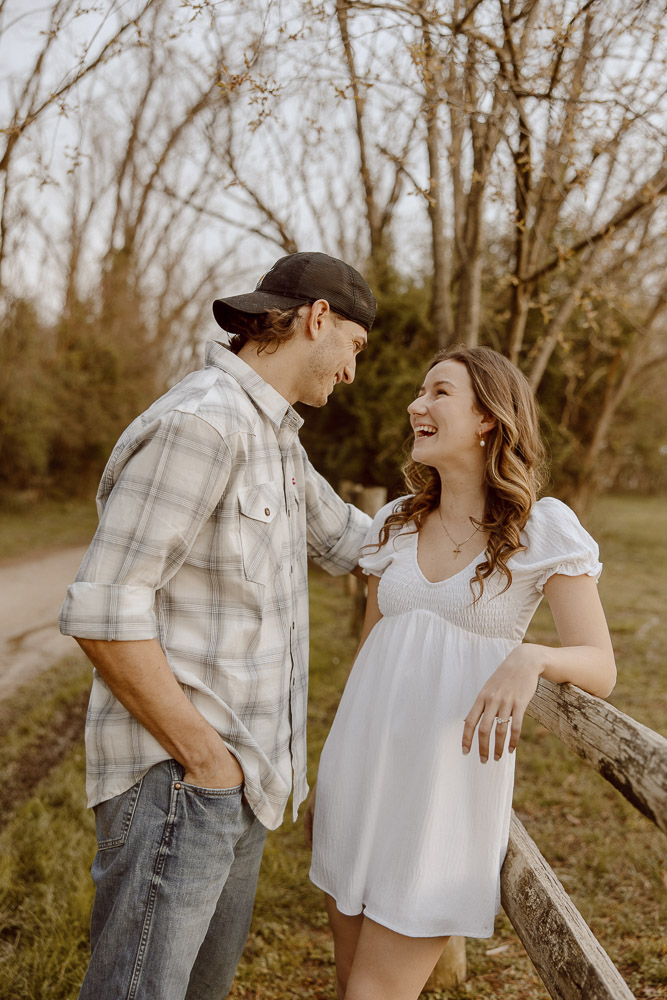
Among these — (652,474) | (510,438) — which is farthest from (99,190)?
(652,474)

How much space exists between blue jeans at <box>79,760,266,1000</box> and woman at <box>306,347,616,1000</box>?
0.38 metres

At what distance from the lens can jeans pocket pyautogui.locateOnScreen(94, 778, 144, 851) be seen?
1.76 metres

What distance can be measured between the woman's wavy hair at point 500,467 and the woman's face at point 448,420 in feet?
0.10

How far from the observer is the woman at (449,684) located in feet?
6.05


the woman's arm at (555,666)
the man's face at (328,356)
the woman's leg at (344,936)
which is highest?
the man's face at (328,356)

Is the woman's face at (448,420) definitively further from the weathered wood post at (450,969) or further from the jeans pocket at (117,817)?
the weathered wood post at (450,969)

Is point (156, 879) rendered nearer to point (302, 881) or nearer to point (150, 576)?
point (150, 576)

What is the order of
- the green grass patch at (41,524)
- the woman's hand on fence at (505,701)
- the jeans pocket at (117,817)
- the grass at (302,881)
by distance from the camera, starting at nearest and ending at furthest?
1. the woman's hand on fence at (505,701)
2. the jeans pocket at (117,817)
3. the grass at (302,881)
4. the green grass patch at (41,524)

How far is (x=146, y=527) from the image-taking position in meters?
1.70

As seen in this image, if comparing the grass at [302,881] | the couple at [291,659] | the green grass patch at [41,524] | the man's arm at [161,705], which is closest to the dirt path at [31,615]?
the grass at [302,881]

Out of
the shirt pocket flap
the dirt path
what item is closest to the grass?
the dirt path

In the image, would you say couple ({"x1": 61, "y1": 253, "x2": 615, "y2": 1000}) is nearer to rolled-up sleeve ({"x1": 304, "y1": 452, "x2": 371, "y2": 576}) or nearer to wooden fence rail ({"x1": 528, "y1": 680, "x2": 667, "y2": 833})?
wooden fence rail ({"x1": 528, "y1": 680, "x2": 667, "y2": 833})

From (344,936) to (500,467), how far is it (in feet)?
4.35

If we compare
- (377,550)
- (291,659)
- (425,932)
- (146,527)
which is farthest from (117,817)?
(377,550)
